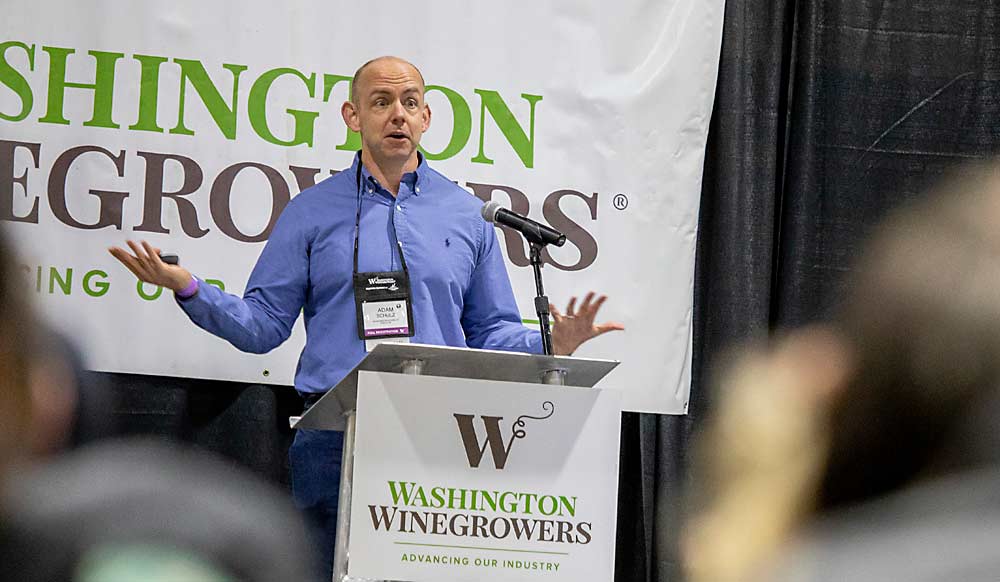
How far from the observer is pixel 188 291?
2723mm

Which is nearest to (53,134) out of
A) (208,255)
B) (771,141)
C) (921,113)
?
(208,255)

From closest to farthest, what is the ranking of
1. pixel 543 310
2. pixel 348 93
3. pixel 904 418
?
pixel 904 418, pixel 543 310, pixel 348 93

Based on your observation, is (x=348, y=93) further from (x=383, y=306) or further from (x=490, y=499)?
(x=490, y=499)

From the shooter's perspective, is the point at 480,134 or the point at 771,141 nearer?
the point at 480,134

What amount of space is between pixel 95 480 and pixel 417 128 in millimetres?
2318

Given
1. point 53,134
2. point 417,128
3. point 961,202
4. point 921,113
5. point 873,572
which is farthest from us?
point 921,113

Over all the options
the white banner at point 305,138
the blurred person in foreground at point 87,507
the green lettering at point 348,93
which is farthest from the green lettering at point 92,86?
the blurred person in foreground at point 87,507

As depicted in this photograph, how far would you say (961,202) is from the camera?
0.93 metres

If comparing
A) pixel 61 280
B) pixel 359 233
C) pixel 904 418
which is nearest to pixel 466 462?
pixel 359 233

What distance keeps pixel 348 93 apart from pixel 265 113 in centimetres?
25

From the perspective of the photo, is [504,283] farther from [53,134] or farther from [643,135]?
[53,134]

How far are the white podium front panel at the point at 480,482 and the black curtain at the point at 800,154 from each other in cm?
158

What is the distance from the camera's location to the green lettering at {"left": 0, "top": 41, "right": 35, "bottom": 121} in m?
3.47

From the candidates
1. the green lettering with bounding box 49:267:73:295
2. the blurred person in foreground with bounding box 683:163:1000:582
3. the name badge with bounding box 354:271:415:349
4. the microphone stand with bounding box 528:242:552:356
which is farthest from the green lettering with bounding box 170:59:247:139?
the blurred person in foreground with bounding box 683:163:1000:582
